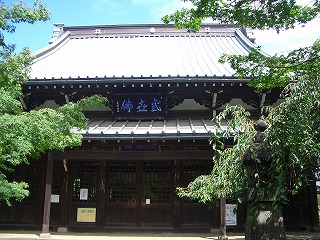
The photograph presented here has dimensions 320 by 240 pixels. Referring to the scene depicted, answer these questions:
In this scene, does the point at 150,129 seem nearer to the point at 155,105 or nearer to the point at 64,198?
the point at 155,105

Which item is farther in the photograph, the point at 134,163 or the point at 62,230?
the point at 134,163

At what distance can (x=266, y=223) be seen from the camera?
4098mm

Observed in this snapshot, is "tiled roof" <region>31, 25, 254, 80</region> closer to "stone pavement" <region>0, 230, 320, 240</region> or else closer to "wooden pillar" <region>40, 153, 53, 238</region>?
"wooden pillar" <region>40, 153, 53, 238</region>

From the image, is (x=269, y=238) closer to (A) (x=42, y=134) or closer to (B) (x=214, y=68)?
(A) (x=42, y=134)

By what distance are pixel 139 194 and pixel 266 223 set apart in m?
7.18

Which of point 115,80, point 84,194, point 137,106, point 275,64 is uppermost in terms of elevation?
point 115,80

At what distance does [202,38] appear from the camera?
1702cm

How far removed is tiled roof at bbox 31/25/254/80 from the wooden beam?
8.25ft

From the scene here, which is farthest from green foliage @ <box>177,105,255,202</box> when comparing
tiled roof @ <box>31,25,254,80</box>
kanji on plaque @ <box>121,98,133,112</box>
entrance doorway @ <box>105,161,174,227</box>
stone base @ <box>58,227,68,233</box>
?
stone base @ <box>58,227,68,233</box>

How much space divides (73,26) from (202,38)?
739 centimetres

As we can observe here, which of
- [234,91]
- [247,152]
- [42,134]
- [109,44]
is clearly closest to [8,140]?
[42,134]

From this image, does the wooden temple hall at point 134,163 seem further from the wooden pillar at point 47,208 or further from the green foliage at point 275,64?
the green foliage at point 275,64


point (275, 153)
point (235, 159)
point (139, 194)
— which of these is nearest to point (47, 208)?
point (139, 194)

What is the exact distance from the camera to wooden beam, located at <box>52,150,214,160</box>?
32.1ft
